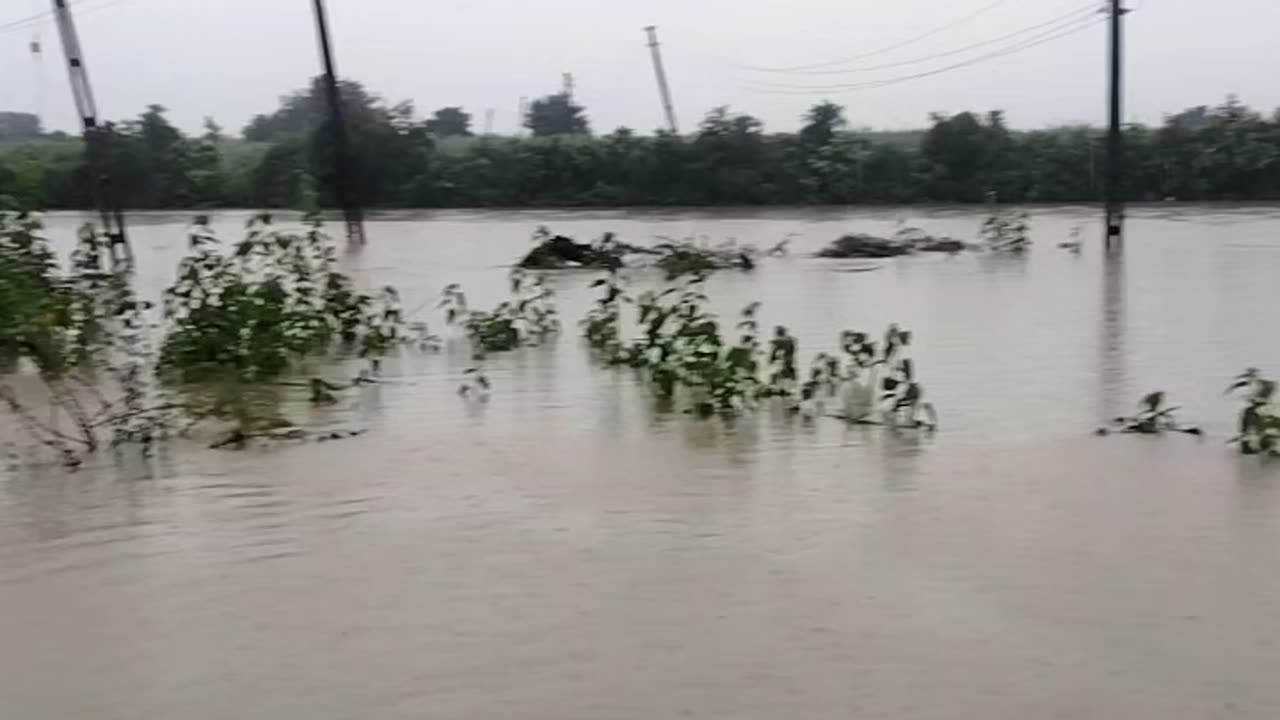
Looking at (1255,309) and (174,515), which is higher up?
(174,515)

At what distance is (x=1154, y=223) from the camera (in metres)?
25.5

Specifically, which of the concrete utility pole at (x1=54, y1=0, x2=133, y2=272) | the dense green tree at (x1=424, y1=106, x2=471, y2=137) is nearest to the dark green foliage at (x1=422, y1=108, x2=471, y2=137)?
the dense green tree at (x1=424, y1=106, x2=471, y2=137)

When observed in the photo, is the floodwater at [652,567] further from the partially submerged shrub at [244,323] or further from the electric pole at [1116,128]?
the electric pole at [1116,128]

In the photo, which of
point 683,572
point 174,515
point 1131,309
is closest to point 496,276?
point 1131,309

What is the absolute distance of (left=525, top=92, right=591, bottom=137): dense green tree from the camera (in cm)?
3825

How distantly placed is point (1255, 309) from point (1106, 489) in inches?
320

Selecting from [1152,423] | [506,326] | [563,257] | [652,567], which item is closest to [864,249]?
[563,257]

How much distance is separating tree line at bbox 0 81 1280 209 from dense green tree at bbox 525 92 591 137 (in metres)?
0.97

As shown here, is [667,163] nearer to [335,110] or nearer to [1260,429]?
[335,110]

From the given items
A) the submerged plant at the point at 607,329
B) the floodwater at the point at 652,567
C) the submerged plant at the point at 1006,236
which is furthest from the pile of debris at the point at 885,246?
the floodwater at the point at 652,567

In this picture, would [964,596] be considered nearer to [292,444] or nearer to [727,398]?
[727,398]

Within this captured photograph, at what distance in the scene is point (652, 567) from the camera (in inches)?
209

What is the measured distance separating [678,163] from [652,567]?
2899 centimetres

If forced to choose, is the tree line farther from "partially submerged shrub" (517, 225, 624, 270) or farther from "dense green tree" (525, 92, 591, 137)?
"partially submerged shrub" (517, 225, 624, 270)
